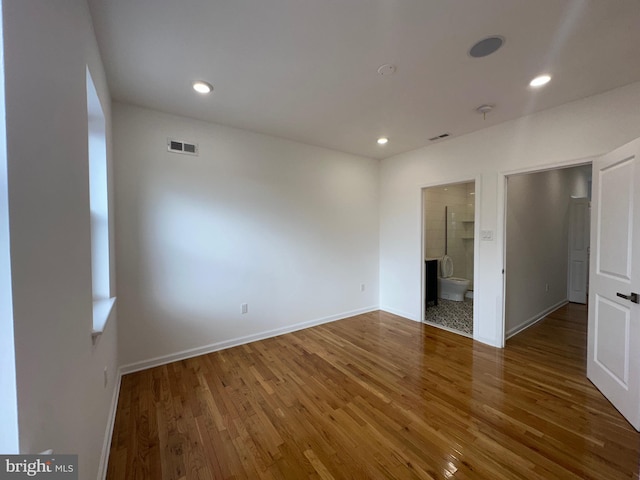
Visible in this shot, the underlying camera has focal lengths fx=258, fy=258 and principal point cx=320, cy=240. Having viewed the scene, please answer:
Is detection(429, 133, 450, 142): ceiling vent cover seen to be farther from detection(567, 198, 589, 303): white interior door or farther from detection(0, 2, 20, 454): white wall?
detection(0, 2, 20, 454): white wall

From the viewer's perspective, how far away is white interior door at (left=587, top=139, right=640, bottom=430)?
1.90 metres

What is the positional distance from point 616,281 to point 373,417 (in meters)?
2.26

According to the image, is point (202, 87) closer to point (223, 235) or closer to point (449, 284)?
point (223, 235)

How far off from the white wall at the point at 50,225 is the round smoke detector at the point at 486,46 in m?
2.29

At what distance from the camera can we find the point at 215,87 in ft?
7.57

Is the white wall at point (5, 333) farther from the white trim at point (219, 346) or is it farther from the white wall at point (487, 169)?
the white wall at point (487, 169)

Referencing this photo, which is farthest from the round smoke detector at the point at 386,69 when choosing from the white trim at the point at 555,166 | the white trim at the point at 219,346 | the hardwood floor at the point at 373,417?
the white trim at the point at 219,346

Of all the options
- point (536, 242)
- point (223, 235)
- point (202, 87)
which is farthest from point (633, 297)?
point (202, 87)

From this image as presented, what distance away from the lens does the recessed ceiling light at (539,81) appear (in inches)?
84.3

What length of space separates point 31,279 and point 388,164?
4452 millimetres

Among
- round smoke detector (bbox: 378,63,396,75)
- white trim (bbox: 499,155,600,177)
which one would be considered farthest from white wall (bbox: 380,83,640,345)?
round smoke detector (bbox: 378,63,396,75)

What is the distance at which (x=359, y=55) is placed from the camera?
1890mm

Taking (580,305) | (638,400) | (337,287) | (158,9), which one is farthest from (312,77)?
(580,305)

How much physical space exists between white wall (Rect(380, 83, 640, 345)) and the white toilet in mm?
1541
